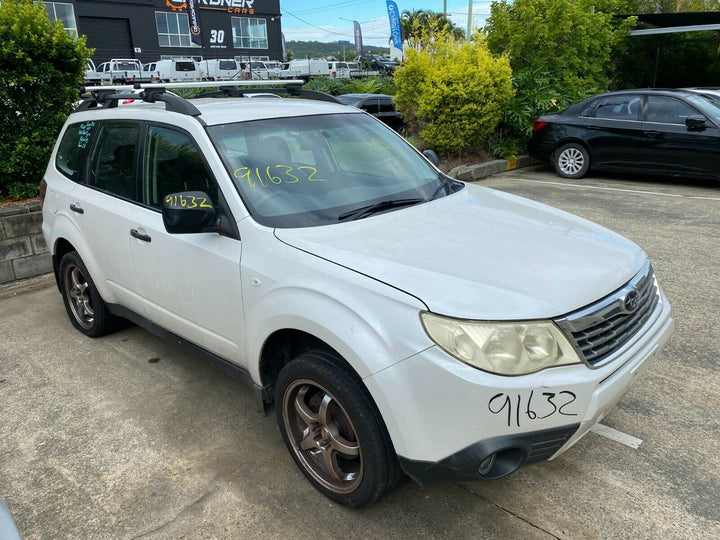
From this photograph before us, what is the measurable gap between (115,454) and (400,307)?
6.31ft

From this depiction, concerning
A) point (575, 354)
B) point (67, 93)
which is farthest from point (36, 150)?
point (575, 354)

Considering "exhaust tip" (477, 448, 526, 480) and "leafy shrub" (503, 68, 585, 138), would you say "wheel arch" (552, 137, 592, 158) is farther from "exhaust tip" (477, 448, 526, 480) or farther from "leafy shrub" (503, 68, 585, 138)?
"exhaust tip" (477, 448, 526, 480)

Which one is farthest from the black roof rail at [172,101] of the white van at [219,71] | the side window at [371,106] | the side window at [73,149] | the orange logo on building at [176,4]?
the orange logo on building at [176,4]

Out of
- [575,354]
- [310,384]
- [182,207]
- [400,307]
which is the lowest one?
[310,384]

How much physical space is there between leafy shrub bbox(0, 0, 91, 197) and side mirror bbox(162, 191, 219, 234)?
4251mm

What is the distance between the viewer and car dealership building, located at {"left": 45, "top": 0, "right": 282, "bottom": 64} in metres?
39.3

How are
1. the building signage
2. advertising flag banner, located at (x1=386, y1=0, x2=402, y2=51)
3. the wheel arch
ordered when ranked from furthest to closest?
the building signage
advertising flag banner, located at (x1=386, y1=0, x2=402, y2=51)
the wheel arch

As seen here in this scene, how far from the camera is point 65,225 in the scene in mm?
4188

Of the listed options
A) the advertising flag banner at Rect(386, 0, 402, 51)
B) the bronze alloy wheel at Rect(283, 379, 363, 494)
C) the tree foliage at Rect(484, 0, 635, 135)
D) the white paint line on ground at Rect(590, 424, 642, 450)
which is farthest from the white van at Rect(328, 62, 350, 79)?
the bronze alloy wheel at Rect(283, 379, 363, 494)

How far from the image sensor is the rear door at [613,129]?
30.1 ft

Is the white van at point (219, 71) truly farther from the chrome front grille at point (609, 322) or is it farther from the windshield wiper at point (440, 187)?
the chrome front grille at point (609, 322)

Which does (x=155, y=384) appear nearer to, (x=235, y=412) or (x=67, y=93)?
(x=235, y=412)

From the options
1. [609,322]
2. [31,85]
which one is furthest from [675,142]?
[31,85]

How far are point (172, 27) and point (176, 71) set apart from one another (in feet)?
36.9
